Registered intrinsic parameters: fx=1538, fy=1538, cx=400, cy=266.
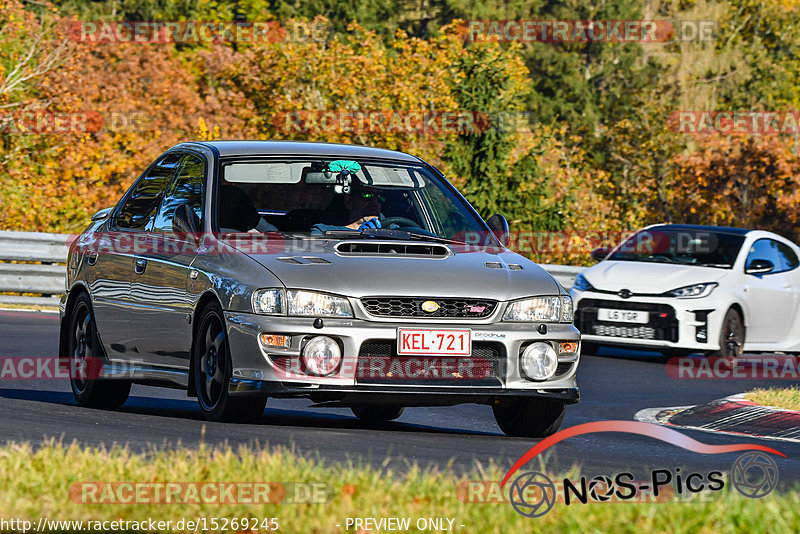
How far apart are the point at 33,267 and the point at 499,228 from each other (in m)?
12.5

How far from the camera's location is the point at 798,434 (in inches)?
435

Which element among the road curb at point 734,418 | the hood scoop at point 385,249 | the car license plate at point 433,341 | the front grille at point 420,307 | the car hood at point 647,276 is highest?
the hood scoop at point 385,249

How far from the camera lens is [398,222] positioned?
32.6 ft

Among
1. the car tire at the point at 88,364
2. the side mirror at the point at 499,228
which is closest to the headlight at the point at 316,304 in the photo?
the side mirror at the point at 499,228

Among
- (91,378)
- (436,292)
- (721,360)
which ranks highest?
(436,292)

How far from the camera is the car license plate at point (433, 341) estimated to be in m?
8.39

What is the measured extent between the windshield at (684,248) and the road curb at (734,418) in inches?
225

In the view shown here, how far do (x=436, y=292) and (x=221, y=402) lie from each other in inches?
55.3

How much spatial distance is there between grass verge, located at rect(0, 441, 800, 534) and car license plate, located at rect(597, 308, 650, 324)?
10991 millimetres

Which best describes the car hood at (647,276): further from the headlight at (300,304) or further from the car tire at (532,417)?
the headlight at (300,304)

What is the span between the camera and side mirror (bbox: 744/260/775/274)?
18.0 metres

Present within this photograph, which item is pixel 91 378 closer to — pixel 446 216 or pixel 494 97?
pixel 446 216

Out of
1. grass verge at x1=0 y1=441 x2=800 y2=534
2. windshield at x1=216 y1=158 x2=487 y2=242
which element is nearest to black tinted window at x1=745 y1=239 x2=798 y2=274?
windshield at x1=216 y1=158 x2=487 y2=242

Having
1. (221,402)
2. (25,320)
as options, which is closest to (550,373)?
(221,402)
